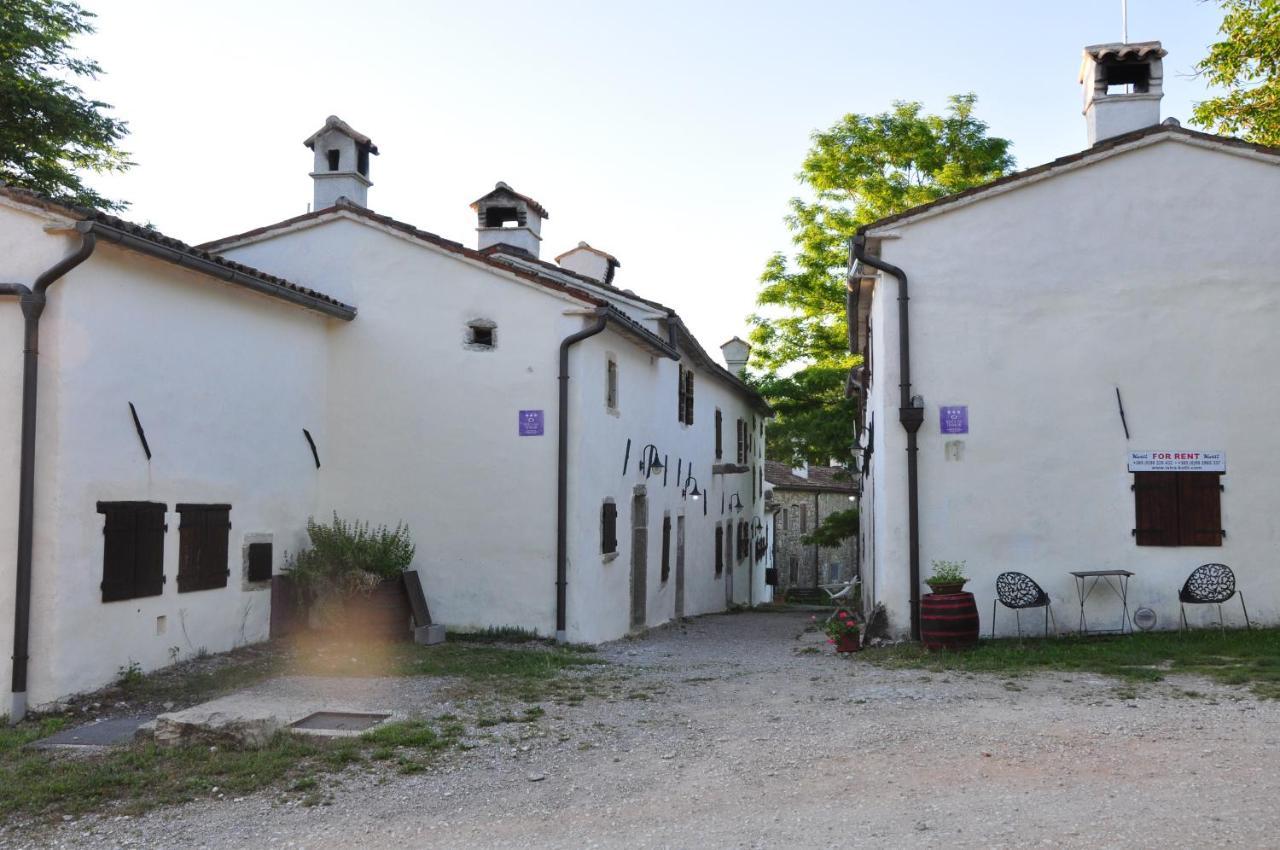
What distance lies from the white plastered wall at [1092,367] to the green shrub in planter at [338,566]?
5.56 meters

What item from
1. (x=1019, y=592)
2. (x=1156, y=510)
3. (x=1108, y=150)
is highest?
(x=1108, y=150)

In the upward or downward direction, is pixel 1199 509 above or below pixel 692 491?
below

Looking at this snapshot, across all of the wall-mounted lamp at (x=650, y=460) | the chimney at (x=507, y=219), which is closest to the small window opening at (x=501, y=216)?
the chimney at (x=507, y=219)

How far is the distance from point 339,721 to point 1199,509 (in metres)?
9.00

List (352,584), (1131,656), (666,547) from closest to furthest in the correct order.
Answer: (1131,656), (352,584), (666,547)

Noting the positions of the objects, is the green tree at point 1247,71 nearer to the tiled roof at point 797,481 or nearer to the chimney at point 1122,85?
the chimney at point 1122,85

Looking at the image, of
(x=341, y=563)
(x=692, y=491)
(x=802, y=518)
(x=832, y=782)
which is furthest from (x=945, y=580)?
(x=802, y=518)

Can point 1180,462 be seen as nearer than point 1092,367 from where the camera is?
Yes

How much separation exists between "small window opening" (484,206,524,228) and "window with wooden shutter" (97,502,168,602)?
29.5ft

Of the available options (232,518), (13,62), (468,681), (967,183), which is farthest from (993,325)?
(13,62)

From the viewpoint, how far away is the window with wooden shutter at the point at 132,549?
9562 mm

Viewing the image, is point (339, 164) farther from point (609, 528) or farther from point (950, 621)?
point (950, 621)

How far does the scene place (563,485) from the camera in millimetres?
12859

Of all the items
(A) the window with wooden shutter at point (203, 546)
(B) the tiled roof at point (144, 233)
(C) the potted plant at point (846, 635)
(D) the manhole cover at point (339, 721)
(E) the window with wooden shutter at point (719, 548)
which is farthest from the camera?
(E) the window with wooden shutter at point (719, 548)
